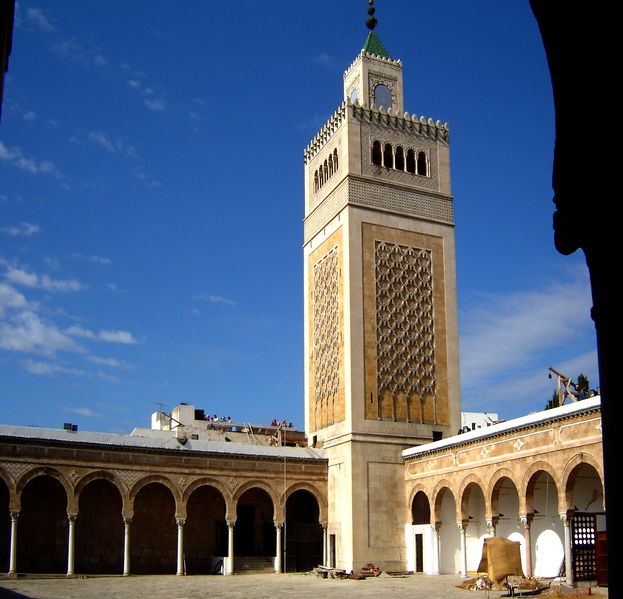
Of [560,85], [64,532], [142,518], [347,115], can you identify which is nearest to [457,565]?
[142,518]

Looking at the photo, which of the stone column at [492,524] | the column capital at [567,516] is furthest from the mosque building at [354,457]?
the column capital at [567,516]

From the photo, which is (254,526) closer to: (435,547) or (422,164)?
(435,547)

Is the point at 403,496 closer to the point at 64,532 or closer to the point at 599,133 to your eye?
the point at 64,532

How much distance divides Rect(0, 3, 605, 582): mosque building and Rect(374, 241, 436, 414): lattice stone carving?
0.05m

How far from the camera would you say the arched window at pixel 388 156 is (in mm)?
31583

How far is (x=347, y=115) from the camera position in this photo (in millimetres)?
31125

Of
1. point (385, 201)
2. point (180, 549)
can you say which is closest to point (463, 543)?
point (180, 549)

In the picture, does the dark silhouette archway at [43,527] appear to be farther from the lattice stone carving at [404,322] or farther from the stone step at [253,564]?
the lattice stone carving at [404,322]

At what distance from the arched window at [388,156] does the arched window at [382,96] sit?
77.3 inches

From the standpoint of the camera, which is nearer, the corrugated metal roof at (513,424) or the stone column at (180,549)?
the corrugated metal roof at (513,424)

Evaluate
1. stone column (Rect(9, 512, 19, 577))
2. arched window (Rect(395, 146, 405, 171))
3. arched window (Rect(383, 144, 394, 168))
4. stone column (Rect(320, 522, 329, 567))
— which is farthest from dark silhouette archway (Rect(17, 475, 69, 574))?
arched window (Rect(395, 146, 405, 171))

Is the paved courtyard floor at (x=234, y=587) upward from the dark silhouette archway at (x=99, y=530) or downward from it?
downward

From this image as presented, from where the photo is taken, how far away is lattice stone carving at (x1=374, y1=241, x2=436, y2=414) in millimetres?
29344

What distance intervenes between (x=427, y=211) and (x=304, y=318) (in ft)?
20.3
